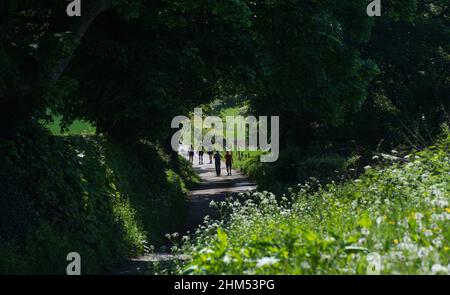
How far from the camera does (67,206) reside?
14.8m

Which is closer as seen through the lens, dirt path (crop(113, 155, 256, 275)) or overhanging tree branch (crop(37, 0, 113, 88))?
overhanging tree branch (crop(37, 0, 113, 88))

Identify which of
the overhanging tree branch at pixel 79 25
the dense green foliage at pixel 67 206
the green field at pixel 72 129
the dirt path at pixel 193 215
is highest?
the overhanging tree branch at pixel 79 25

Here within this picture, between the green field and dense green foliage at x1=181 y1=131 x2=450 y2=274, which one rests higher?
the green field

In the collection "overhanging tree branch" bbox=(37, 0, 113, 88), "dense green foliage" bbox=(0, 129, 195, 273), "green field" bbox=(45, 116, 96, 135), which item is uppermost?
"overhanging tree branch" bbox=(37, 0, 113, 88)

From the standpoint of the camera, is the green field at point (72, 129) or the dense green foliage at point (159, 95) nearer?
the dense green foliage at point (159, 95)

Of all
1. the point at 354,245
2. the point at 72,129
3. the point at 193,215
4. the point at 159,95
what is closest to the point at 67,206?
the point at 159,95

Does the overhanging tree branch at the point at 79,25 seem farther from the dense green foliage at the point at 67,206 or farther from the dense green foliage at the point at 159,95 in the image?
the dense green foliage at the point at 67,206

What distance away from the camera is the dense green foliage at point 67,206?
40.7 ft

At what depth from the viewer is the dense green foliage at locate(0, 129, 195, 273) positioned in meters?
12.4

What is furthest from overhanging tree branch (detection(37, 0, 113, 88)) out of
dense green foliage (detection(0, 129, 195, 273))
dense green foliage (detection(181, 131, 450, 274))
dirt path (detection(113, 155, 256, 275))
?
dense green foliage (detection(181, 131, 450, 274))

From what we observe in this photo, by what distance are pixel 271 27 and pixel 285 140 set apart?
1572 cm

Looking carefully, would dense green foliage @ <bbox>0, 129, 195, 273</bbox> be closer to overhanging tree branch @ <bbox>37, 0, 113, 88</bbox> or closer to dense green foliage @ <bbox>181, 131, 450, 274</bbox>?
overhanging tree branch @ <bbox>37, 0, 113, 88</bbox>

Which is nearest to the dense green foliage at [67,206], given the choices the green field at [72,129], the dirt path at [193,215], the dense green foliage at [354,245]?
the dirt path at [193,215]
